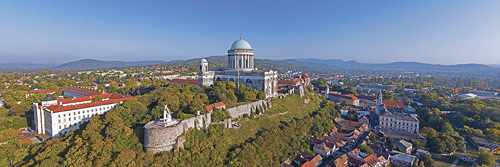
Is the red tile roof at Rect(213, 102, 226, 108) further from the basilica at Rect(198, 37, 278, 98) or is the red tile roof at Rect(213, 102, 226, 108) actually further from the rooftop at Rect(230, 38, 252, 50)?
the rooftop at Rect(230, 38, 252, 50)

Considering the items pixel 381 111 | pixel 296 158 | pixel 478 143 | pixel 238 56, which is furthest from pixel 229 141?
pixel 478 143

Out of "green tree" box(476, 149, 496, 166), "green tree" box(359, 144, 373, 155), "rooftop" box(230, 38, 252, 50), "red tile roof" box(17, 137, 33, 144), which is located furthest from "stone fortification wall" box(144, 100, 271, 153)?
"green tree" box(476, 149, 496, 166)

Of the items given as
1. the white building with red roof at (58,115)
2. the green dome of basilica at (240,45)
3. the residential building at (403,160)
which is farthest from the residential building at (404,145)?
the white building with red roof at (58,115)

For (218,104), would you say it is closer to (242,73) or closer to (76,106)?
(242,73)

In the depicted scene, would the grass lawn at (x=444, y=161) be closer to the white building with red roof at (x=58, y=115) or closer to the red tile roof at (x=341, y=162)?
the red tile roof at (x=341, y=162)

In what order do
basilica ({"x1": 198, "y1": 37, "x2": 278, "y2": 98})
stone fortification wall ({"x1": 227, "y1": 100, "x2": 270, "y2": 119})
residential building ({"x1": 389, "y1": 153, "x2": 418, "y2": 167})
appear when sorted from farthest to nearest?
1. basilica ({"x1": 198, "y1": 37, "x2": 278, "y2": 98})
2. stone fortification wall ({"x1": 227, "y1": 100, "x2": 270, "y2": 119})
3. residential building ({"x1": 389, "y1": 153, "x2": 418, "y2": 167})
